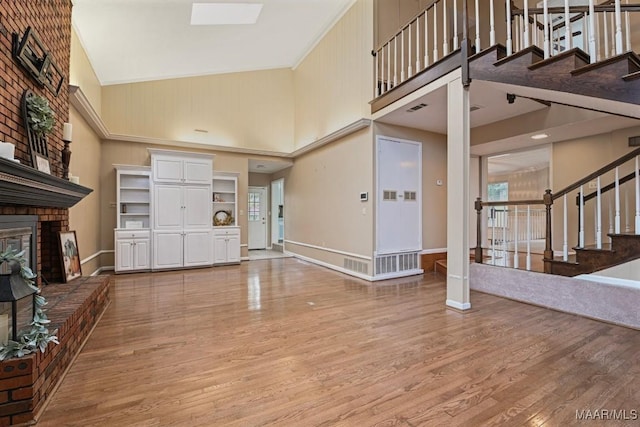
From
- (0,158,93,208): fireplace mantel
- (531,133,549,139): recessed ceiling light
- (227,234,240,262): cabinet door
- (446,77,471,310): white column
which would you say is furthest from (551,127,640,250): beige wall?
(0,158,93,208): fireplace mantel

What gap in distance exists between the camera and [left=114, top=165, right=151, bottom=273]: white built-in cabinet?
5535 mm

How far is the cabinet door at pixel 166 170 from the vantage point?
19.0ft

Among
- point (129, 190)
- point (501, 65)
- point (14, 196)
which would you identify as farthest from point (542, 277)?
point (129, 190)

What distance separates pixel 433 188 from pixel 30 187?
5.70m

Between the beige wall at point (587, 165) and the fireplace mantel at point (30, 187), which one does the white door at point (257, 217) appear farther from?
the beige wall at point (587, 165)

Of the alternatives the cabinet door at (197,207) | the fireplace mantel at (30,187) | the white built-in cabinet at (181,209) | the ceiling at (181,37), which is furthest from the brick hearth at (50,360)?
the ceiling at (181,37)

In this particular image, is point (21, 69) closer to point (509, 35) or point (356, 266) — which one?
point (509, 35)

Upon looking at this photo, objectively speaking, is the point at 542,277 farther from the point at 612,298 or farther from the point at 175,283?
the point at 175,283

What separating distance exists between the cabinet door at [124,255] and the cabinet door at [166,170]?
131cm

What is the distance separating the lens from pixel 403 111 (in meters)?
4.67

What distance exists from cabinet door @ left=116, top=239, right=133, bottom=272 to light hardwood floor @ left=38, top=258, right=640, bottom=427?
2.05 metres

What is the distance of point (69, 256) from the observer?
3447 mm

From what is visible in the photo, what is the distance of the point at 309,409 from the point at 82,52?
587cm

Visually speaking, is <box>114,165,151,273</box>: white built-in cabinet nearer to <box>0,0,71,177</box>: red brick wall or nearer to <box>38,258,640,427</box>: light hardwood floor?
<box>38,258,640,427</box>: light hardwood floor
